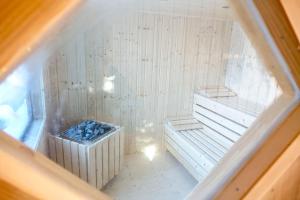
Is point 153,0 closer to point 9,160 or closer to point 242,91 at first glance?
point 242,91

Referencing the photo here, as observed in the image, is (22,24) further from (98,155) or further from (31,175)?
(98,155)

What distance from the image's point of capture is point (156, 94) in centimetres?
294

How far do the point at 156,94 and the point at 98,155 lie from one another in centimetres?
119

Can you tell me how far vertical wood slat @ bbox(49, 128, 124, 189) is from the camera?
5.95ft

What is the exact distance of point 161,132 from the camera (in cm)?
289

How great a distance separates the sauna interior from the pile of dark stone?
0.06 metres

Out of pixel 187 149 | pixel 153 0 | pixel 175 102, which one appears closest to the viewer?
pixel 153 0

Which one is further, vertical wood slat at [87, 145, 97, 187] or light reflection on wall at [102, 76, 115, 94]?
light reflection on wall at [102, 76, 115, 94]

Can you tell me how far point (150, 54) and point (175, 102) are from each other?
72cm

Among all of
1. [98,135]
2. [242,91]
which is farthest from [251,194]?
[242,91]

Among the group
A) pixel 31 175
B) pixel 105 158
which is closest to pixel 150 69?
pixel 105 158

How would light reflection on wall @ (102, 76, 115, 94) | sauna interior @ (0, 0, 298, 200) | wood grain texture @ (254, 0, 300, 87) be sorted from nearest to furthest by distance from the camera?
wood grain texture @ (254, 0, 300, 87), sauna interior @ (0, 0, 298, 200), light reflection on wall @ (102, 76, 115, 94)

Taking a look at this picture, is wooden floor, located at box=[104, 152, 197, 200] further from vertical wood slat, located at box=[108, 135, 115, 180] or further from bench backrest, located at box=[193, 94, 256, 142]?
bench backrest, located at box=[193, 94, 256, 142]

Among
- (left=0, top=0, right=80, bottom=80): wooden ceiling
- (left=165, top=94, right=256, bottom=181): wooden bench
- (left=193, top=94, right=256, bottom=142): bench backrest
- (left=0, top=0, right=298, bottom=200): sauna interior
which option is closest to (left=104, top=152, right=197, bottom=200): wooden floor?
(left=0, top=0, right=298, bottom=200): sauna interior
